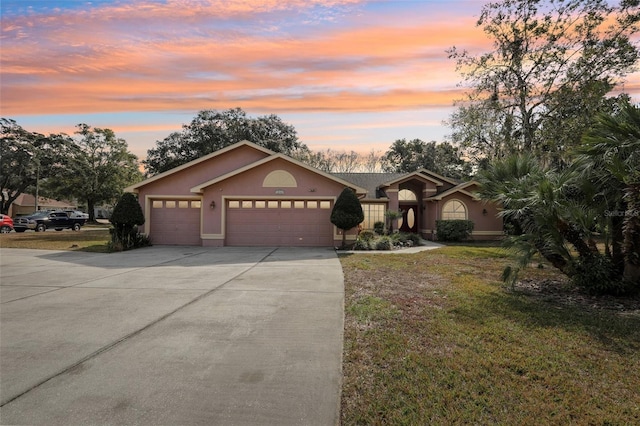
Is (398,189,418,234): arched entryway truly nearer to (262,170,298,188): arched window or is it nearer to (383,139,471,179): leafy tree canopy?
(262,170,298,188): arched window

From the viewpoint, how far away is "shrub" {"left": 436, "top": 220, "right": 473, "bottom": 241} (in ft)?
63.4

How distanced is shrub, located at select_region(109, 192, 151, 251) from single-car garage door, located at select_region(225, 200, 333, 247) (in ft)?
13.1

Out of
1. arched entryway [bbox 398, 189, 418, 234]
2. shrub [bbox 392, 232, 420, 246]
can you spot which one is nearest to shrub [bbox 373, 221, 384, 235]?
arched entryway [bbox 398, 189, 418, 234]

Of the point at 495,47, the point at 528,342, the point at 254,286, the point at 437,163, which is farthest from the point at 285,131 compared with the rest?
the point at 528,342

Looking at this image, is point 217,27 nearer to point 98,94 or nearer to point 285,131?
point 98,94

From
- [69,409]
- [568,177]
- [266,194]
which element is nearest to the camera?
[69,409]

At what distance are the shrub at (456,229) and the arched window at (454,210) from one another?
0.76 m

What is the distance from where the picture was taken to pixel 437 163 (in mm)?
38625

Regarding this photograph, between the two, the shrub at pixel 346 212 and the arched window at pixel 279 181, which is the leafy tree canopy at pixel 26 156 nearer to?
the arched window at pixel 279 181

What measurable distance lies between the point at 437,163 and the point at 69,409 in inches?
1564

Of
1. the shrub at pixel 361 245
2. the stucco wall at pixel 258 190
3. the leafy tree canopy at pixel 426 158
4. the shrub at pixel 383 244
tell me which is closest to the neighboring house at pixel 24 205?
the stucco wall at pixel 258 190

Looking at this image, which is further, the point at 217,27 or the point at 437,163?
the point at 437,163

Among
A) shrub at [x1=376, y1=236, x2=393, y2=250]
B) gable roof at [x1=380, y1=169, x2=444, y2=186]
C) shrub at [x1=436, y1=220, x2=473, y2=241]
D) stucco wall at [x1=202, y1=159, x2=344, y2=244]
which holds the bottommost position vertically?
shrub at [x1=376, y1=236, x2=393, y2=250]

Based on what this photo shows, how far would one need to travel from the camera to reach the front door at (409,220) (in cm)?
2283
